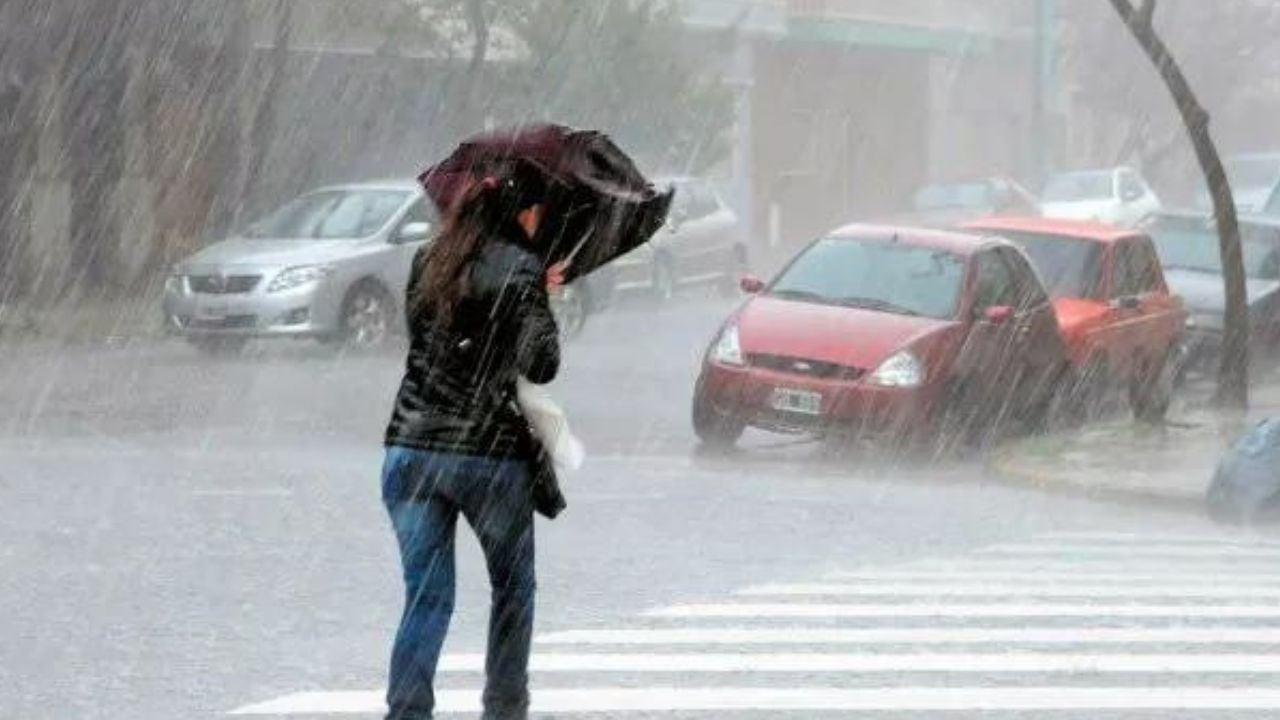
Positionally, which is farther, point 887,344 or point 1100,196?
point 1100,196

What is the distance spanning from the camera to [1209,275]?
2547cm

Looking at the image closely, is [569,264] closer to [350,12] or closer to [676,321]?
[676,321]

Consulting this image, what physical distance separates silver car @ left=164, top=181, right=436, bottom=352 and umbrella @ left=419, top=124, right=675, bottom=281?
56.9 feet

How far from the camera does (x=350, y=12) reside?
113 feet

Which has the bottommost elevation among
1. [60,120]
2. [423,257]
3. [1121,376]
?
[60,120]

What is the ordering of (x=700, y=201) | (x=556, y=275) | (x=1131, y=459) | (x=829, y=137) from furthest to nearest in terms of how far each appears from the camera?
(x=829, y=137) < (x=700, y=201) < (x=1131, y=459) < (x=556, y=275)

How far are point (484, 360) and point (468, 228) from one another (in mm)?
337

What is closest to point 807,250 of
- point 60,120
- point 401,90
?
point 60,120

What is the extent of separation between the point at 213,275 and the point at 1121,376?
28.4 ft

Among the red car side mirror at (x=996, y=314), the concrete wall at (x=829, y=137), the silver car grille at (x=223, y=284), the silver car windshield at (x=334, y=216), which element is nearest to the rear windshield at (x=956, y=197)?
the concrete wall at (x=829, y=137)

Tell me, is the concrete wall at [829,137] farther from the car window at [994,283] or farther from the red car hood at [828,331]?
the red car hood at [828,331]

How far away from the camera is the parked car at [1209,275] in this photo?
2422 cm

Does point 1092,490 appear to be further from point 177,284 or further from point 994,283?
point 177,284

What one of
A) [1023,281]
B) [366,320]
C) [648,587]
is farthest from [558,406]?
[366,320]
